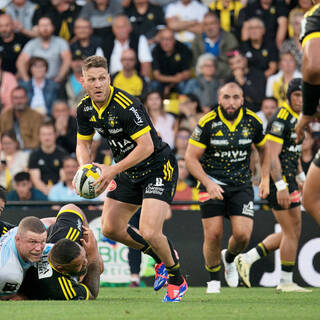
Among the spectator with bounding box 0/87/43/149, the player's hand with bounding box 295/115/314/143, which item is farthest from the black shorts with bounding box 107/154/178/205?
the spectator with bounding box 0/87/43/149

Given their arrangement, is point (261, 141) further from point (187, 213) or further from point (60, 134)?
point (60, 134)

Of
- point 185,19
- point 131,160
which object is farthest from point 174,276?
point 185,19

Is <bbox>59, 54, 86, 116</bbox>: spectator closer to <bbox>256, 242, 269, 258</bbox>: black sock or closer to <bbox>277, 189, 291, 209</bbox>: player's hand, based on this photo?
<bbox>256, 242, 269, 258</bbox>: black sock

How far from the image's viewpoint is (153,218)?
7570mm

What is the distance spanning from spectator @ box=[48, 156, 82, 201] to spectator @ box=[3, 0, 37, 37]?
13.3 ft

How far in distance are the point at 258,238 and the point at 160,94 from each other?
3942mm

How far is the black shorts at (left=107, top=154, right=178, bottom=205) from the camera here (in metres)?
7.82

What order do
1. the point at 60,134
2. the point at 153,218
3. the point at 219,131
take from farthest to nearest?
the point at 60,134
the point at 219,131
the point at 153,218

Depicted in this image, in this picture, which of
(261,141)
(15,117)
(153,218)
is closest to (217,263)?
(261,141)

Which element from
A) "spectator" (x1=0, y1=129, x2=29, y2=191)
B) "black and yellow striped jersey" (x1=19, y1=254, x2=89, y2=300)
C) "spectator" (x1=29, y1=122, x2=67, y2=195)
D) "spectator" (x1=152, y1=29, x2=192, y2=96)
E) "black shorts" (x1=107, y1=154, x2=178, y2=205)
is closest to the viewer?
"black and yellow striped jersey" (x1=19, y1=254, x2=89, y2=300)

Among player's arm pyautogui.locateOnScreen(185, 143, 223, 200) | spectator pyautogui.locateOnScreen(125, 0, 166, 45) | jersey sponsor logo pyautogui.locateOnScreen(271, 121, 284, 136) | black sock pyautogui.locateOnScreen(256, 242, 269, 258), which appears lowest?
black sock pyautogui.locateOnScreen(256, 242, 269, 258)

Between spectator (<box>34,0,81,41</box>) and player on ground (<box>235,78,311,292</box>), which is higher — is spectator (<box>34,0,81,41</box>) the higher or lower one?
the higher one

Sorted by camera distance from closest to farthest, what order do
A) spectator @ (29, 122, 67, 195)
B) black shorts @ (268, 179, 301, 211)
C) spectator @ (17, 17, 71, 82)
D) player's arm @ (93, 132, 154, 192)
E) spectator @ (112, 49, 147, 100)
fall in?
player's arm @ (93, 132, 154, 192), black shorts @ (268, 179, 301, 211), spectator @ (29, 122, 67, 195), spectator @ (112, 49, 147, 100), spectator @ (17, 17, 71, 82)

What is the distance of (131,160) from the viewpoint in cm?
733
